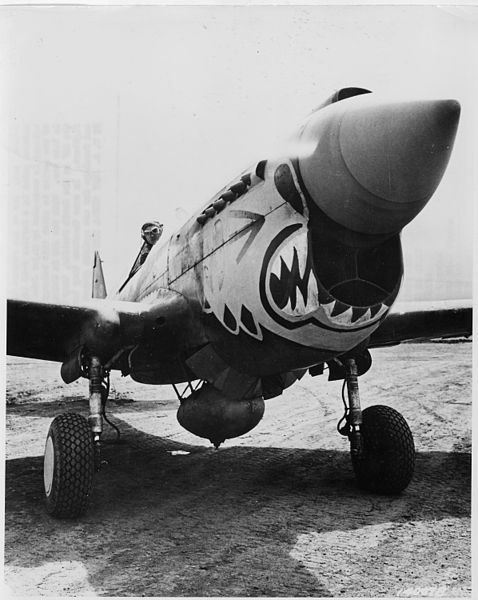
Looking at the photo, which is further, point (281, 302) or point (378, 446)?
point (378, 446)

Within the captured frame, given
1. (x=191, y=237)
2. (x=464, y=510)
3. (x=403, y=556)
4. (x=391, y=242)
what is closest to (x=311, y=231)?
(x=391, y=242)

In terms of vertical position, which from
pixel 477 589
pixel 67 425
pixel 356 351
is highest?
pixel 356 351

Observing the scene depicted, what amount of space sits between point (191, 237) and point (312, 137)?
169 cm

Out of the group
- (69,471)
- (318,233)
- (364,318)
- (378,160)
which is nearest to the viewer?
(378,160)

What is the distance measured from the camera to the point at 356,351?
5.02 metres

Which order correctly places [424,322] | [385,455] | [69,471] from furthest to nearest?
1. [424,322]
2. [385,455]
3. [69,471]

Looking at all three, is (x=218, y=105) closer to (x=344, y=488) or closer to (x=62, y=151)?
(x=62, y=151)

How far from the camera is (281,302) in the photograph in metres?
3.79

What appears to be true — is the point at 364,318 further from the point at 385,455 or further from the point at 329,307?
the point at 385,455

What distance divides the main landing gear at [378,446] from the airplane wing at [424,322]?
717 millimetres

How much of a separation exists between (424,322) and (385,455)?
1.51m

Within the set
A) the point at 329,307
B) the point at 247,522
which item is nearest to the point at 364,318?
the point at 329,307

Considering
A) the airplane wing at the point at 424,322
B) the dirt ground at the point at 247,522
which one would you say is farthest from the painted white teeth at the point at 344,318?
the airplane wing at the point at 424,322

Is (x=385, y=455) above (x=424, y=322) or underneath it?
underneath
